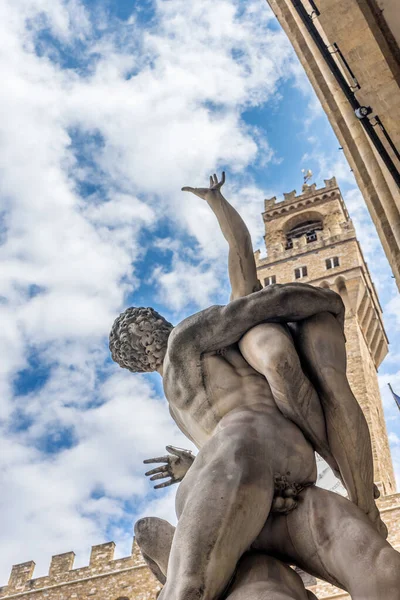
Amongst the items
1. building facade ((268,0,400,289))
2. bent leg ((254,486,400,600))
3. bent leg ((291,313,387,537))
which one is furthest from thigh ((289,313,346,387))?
building facade ((268,0,400,289))

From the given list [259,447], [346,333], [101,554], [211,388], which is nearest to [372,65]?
[211,388]

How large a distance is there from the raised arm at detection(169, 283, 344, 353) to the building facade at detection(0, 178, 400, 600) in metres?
16.7

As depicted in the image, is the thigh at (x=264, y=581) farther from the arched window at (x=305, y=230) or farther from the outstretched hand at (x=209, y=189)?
the arched window at (x=305, y=230)

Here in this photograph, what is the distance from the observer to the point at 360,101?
4613 mm

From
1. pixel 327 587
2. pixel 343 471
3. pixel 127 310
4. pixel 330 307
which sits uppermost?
pixel 327 587

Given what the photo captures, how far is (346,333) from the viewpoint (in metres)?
27.1

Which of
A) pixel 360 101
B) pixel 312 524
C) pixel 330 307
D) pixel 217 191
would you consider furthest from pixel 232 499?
pixel 360 101

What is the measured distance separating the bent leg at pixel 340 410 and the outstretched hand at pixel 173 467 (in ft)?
2.69

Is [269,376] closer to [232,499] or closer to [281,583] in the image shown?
[232,499]

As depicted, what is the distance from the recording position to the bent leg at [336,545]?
6.34 ft

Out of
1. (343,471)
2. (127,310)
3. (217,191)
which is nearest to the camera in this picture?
(343,471)

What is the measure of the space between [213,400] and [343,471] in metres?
0.54

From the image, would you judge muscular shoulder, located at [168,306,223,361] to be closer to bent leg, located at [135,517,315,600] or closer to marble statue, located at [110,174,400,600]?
marble statue, located at [110,174,400,600]

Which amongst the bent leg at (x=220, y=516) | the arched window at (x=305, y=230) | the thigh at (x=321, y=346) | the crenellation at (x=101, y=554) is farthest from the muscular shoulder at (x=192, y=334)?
the arched window at (x=305, y=230)
